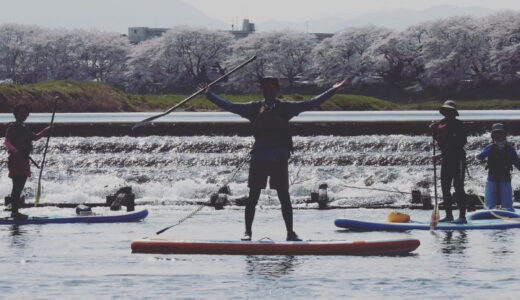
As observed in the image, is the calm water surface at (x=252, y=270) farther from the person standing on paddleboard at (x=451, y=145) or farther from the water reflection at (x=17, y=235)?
the person standing on paddleboard at (x=451, y=145)

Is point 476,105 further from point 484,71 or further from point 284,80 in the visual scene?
point 284,80

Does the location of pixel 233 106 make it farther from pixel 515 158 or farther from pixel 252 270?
pixel 515 158

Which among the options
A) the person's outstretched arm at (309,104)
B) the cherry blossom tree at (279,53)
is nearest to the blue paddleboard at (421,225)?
the person's outstretched arm at (309,104)

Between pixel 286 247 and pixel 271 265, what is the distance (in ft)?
2.66

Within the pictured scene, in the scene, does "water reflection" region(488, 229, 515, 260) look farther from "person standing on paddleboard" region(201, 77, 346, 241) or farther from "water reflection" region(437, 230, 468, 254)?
"person standing on paddleboard" region(201, 77, 346, 241)

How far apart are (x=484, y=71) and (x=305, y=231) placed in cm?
8858

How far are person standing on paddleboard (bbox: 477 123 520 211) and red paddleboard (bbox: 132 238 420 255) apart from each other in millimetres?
4792

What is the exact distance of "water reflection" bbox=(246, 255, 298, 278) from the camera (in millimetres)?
11969

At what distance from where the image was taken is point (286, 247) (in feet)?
43.7

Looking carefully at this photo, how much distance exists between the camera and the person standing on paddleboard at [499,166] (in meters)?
17.8

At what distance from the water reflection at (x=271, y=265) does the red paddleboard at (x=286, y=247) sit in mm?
109

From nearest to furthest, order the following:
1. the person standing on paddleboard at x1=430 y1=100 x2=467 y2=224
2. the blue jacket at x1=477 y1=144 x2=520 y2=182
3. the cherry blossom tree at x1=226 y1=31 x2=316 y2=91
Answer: the person standing on paddleboard at x1=430 y1=100 x2=467 y2=224, the blue jacket at x1=477 y1=144 x2=520 y2=182, the cherry blossom tree at x1=226 y1=31 x2=316 y2=91

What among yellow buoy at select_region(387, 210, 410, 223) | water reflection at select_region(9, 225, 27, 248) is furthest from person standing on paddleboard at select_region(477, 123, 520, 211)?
water reflection at select_region(9, 225, 27, 248)

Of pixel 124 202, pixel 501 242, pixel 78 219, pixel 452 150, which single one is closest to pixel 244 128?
pixel 124 202
